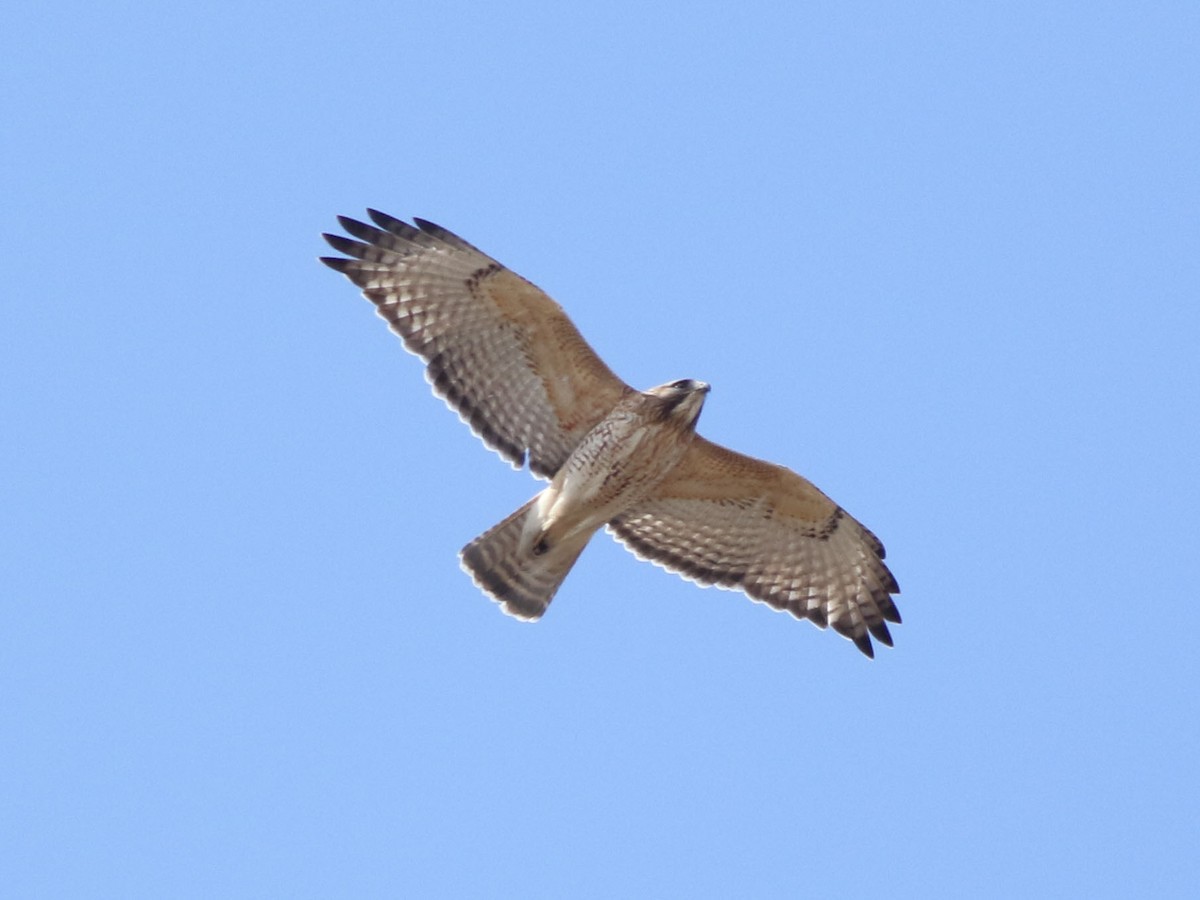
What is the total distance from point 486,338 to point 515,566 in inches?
57.2

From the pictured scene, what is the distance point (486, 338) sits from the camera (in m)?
12.1

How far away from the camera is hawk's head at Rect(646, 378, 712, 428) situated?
11.8 m

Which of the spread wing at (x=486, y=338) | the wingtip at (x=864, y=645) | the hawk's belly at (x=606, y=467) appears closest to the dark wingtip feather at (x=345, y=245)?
the spread wing at (x=486, y=338)

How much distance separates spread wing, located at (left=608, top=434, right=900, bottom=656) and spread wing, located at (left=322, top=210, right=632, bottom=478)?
858mm

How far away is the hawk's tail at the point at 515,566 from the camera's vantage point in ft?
40.7

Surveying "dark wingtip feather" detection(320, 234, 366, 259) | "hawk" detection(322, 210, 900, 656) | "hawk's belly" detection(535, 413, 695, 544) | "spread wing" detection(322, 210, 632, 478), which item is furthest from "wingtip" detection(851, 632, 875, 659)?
"dark wingtip feather" detection(320, 234, 366, 259)

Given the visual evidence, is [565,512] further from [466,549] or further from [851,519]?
[851,519]

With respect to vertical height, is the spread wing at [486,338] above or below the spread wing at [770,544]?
below

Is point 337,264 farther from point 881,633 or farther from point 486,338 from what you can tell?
point 881,633

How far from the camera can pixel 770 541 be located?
42.9 ft

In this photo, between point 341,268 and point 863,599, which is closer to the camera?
point 341,268

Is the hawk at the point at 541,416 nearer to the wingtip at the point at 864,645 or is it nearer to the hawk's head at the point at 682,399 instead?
the hawk's head at the point at 682,399

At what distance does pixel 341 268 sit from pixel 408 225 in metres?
0.49

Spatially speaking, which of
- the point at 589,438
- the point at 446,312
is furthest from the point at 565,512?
the point at 446,312
